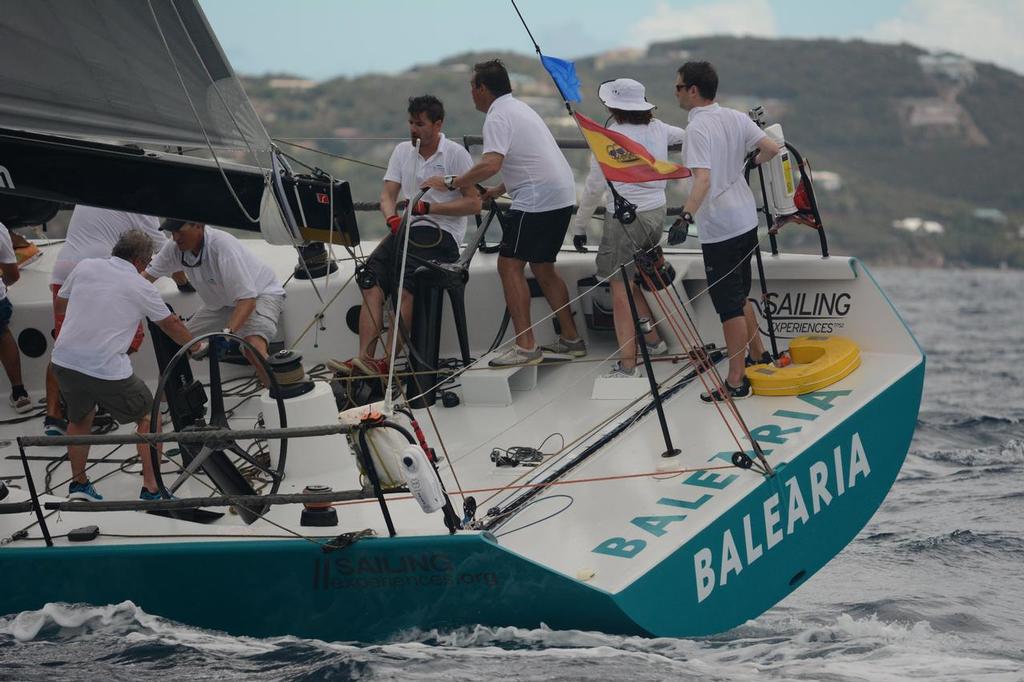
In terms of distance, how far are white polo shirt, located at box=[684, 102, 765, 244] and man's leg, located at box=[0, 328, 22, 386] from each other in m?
3.86

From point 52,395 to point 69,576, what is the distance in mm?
1920

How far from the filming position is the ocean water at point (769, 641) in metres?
5.12

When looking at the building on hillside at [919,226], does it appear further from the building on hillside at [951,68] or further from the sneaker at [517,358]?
the sneaker at [517,358]

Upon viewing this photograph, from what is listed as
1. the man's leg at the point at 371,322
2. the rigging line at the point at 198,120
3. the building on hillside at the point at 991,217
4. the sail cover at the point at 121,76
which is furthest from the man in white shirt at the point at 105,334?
the building on hillside at the point at 991,217

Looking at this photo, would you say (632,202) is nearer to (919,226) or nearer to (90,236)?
(90,236)

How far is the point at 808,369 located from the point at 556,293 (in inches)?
56.9

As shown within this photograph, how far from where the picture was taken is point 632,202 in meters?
7.08

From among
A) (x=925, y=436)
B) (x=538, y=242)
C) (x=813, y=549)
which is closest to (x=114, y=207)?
(x=538, y=242)

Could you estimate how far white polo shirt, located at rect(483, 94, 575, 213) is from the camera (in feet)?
23.0

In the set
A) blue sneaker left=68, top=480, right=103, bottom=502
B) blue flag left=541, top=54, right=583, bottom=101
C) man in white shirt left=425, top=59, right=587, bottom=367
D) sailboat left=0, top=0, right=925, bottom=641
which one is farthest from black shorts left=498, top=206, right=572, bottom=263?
blue sneaker left=68, top=480, right=103, bottom=502

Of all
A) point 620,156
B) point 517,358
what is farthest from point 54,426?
point 620,156

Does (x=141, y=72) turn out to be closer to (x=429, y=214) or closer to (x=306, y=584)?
(x=429, y=214)

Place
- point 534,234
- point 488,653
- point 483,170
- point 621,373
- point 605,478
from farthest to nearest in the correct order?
point 534,234, point 621,373, point 483,170, point 605,478, point 488,653

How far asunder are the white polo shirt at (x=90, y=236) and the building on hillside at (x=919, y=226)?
62.5 m
